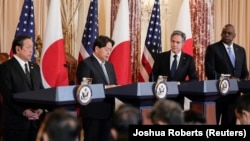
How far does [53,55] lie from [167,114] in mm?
4726

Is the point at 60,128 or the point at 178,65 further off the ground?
the point at 178,65

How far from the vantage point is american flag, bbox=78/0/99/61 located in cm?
795

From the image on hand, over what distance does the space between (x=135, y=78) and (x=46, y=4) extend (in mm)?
2036

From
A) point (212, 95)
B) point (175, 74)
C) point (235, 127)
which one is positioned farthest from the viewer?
point (175, 74)

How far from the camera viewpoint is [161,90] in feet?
18.2

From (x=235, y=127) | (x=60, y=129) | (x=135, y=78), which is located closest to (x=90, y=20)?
(x=135, y=78)

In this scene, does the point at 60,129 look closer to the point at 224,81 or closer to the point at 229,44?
the point at 224,81

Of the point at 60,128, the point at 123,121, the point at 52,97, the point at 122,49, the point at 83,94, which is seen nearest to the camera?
the point at 60,128

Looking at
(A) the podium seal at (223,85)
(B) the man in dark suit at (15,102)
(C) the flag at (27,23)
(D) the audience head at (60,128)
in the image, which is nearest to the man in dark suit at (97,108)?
(B) the man in dark suit at (15,102)

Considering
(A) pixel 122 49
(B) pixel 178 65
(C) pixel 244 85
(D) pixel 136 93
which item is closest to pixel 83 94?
(D) pixel 136 93

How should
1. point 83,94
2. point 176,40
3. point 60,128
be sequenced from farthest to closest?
point 176,40
point 83,94
point 60,128

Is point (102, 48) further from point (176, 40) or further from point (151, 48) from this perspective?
point (151, 48)

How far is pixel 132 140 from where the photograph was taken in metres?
2.62

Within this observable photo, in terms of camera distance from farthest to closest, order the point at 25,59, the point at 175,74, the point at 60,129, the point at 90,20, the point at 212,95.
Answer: the point at 90,20 → the point at 175,74 → the point at 212,95 → the point at 25,59 → the point at 60,129
